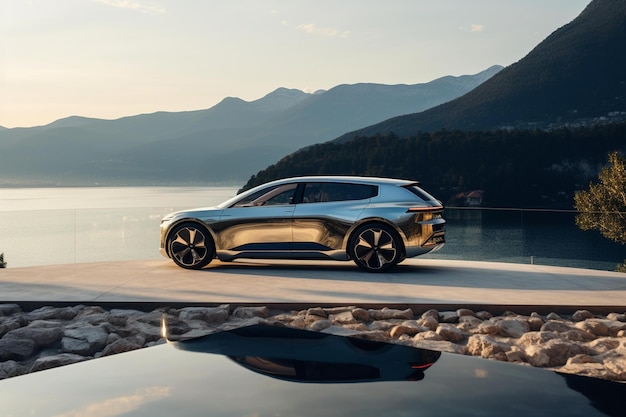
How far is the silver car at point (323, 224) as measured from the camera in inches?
420

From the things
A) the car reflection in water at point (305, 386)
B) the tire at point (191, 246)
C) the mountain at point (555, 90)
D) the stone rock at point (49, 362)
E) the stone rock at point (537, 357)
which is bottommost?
the stone rock at point (537, 357)

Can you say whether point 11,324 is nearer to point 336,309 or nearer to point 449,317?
point 336,309

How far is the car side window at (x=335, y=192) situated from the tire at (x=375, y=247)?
0.51 metres

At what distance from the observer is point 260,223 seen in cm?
1095

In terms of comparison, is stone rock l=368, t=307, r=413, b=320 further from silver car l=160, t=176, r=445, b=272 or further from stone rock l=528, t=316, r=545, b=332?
silver car l=160, t=176, r=445, b=272

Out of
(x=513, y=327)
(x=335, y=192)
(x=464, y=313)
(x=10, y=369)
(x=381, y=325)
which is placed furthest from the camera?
(x=335, y=192)

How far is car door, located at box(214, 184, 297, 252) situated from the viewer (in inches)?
428

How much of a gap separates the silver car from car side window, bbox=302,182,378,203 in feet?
0.05

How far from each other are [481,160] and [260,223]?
5947cm

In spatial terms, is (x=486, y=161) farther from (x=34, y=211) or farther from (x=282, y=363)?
(x=282, y=363)

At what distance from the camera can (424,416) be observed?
2209 millimetres

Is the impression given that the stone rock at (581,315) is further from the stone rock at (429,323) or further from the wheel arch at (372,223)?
the wheel arch at (372,223)

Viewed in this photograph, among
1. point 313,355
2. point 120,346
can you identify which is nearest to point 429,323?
Answer: point 120,346

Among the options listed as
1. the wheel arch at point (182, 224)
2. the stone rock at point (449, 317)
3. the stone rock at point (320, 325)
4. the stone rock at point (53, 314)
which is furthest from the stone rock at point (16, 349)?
the wheel arch at point (182, 224)
